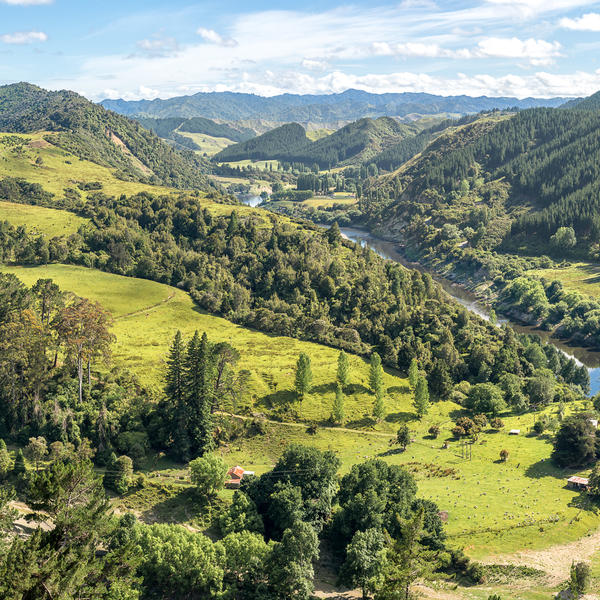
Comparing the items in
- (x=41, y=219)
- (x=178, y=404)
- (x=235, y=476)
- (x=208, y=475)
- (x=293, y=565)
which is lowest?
(x=235, y=476)

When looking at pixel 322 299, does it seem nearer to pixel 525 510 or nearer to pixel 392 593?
pixel 525 510

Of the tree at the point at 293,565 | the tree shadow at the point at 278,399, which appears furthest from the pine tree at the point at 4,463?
the tree shadow at the point at 278,399

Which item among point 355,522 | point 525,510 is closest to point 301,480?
point 355,522

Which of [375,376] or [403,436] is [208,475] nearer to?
[403,436]

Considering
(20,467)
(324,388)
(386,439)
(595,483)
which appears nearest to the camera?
(20,467)

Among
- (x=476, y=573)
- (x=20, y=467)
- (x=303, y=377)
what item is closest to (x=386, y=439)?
(x=303, y=377)

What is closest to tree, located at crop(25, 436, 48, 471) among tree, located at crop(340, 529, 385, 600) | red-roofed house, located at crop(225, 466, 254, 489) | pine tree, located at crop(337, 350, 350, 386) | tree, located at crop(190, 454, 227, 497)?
tree, located at crop(190, 454, 227, 497)
